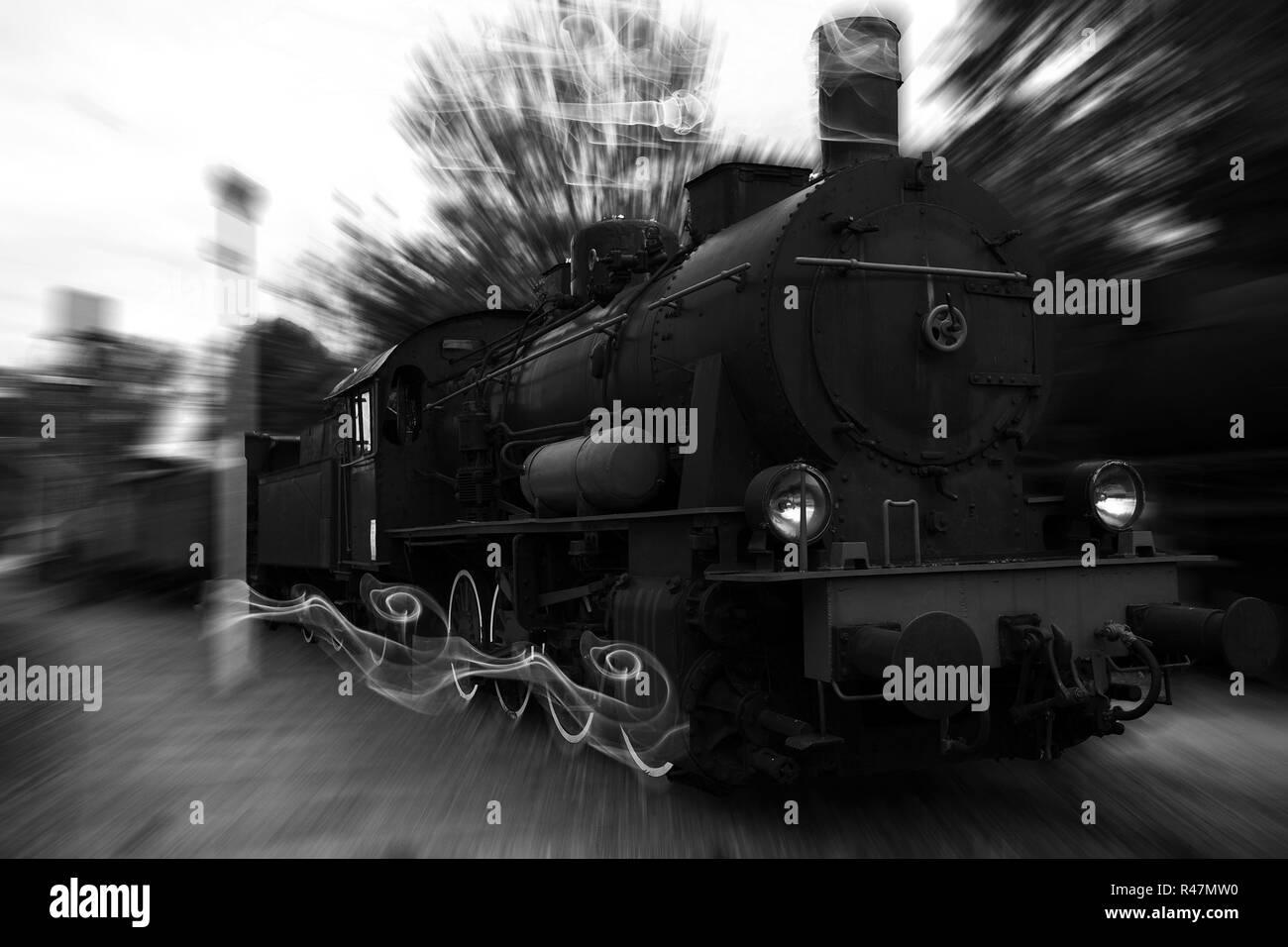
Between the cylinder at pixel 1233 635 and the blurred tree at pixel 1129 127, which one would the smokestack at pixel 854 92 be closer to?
the cylinder at pixel 1233 635

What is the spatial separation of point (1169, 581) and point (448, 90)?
1597cm

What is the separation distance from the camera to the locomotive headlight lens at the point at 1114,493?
17.3 feet

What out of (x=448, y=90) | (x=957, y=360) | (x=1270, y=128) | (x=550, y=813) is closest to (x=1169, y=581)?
(x=957, y=360)

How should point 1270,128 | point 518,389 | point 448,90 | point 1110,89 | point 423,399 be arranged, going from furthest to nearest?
point 448,90
point 423,399
point 1110,89
point 518,389
point 1270,128

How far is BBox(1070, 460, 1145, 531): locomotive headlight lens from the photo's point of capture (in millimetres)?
5258

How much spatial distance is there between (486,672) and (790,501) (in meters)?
4.41

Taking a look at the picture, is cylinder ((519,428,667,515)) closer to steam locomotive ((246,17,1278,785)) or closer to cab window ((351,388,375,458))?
steam locomotive ((246,17,1278,785))

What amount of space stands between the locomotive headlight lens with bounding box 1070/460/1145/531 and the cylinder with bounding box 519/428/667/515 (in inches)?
86.9

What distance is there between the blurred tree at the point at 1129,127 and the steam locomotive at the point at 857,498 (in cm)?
322

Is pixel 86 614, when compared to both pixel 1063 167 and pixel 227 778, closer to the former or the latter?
pixel 227 778

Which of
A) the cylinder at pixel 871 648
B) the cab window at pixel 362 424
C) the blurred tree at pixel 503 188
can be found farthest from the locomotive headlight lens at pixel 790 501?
the blurred tree at pixel 503 188

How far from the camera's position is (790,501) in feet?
15.3

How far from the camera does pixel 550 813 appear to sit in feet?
17.9

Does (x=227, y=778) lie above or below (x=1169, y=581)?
below
